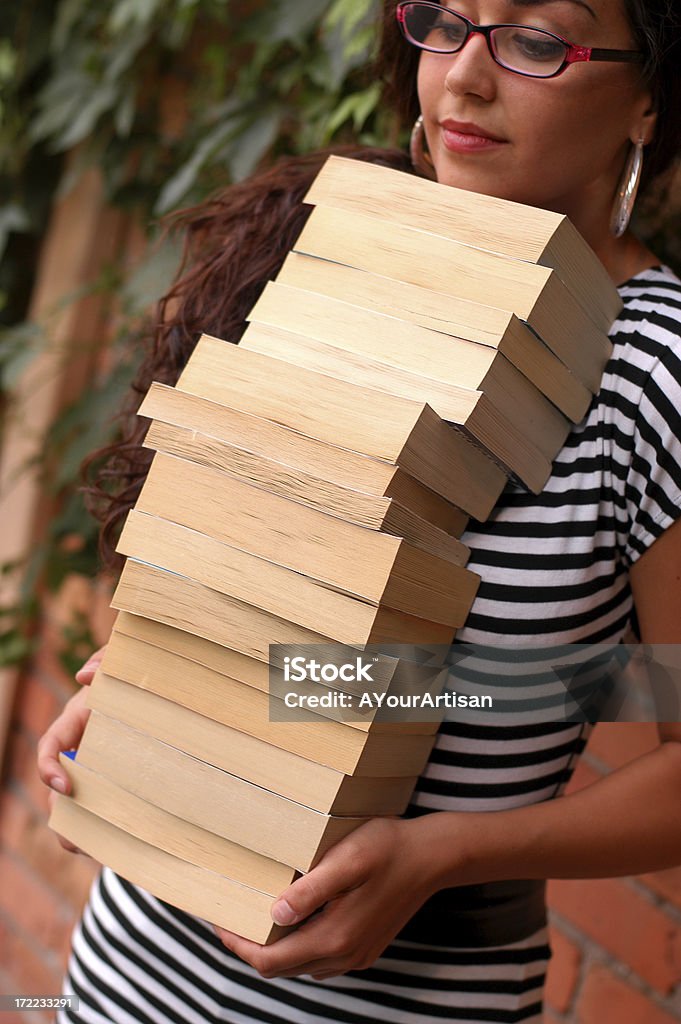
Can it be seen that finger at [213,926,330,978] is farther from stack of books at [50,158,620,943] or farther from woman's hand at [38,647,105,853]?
woman's hand at [38,647,105,853]

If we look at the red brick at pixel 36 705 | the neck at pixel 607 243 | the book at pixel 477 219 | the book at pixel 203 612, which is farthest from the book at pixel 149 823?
the red brick at pixel 36 705

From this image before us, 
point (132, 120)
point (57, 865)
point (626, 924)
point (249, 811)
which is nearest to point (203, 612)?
point (249, 811)

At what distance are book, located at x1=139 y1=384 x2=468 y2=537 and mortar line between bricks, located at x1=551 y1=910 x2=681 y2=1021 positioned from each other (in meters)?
0.71

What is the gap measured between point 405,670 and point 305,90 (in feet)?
3.34

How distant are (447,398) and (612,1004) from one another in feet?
2.87

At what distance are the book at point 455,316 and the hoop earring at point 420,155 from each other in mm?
212

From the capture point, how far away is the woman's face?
0.86 metres

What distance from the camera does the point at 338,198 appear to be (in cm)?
93

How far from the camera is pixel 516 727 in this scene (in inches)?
36.2

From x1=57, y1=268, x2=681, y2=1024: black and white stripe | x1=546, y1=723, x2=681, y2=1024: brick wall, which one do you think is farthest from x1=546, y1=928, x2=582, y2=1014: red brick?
x1=57, y1=268, x2=681, y2=1024: black and white stripe

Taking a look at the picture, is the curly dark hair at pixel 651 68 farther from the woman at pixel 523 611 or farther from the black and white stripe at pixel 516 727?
the black and white stripe at pixel 516 727

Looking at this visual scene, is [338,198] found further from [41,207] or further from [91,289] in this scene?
[41,207]

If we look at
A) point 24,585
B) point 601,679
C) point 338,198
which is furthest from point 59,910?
point 338,198

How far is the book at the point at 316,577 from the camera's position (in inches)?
30.5
